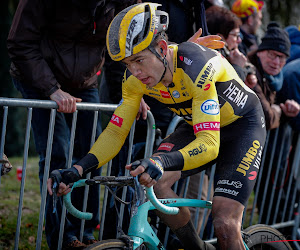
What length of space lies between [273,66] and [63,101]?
285 cm

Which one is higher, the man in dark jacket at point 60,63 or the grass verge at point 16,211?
the man in dark jacket at point 60,63

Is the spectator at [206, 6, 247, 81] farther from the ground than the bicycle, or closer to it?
farther from the ground

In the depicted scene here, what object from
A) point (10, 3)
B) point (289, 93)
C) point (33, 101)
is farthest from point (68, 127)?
point (10, 3)

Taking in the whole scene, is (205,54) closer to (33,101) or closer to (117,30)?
(117,30)

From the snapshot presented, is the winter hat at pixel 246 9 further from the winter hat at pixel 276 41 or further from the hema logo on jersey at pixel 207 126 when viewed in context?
the hema logo on jersey at pixel 207 126

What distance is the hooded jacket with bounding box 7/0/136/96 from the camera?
Answer: 3980 millimetres

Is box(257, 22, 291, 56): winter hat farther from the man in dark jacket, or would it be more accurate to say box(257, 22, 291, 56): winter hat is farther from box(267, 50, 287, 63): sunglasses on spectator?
the man in dark jacket

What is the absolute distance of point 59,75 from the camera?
4266 mm

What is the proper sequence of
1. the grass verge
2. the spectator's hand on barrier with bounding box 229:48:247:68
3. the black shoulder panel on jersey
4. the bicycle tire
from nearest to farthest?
the bicycle tire < the black shoulder panel on jersey < the spectator's hand on barrier with bounding box 229:48:247:68 < the grass verge

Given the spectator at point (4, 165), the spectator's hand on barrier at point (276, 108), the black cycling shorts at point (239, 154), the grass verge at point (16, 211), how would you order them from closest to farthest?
the black cycling shorts at point (239, 154)
the spectator at point (4, 165)
the grass verge at point (16, 211)
the spectator's hand on barrier at point (276, 108)

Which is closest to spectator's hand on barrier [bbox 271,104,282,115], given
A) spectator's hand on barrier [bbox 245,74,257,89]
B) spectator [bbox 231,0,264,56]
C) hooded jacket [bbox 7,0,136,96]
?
spectator's hand on barrier [bbox 245,74,257,89]

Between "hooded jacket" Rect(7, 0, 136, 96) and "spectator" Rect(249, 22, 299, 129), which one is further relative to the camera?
"spectator" Rect(249, 22, 299, 129)

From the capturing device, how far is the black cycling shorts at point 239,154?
3.50m

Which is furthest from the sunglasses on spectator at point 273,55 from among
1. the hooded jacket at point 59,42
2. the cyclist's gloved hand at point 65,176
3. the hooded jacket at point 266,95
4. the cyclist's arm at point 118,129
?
the cyclist's gloved hand at point 65,176
